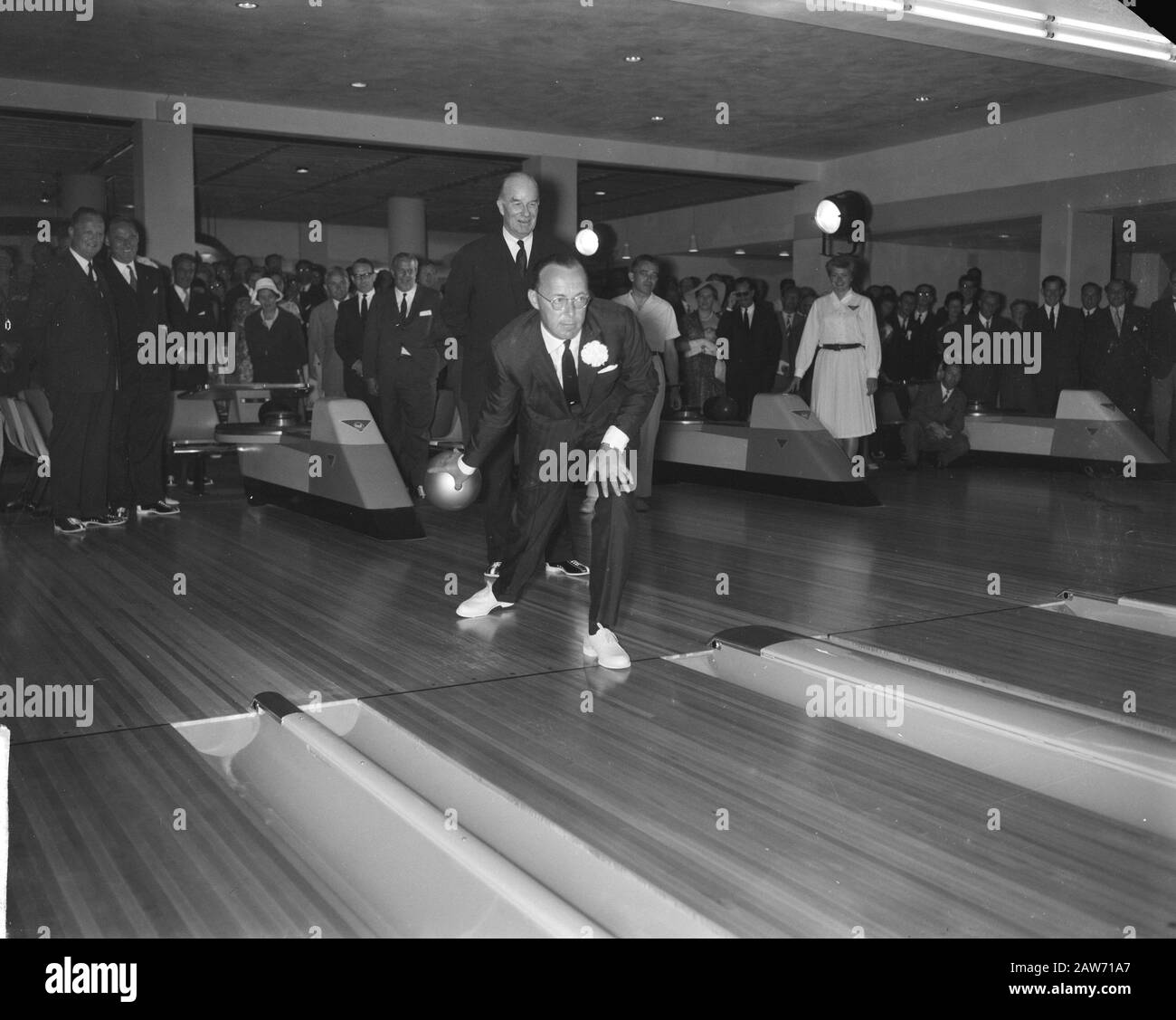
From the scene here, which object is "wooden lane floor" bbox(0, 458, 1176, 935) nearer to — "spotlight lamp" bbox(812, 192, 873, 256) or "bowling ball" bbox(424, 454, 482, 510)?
"bowling ball" bbox(424, 454, 482, 510)

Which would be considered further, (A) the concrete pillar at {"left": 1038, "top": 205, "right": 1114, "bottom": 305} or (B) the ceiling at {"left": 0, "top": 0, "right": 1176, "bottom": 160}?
(A) the concrete pillar at {"left": 1038, "top": 205, "right": 1114, "bottom": 305}

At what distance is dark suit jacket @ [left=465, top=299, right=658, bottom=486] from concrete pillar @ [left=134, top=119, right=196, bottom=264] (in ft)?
26.3

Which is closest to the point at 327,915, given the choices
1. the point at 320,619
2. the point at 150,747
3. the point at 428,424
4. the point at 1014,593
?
the point at 150,747

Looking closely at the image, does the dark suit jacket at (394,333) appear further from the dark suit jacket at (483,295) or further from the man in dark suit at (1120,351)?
the man in dark suit at (1120,351)

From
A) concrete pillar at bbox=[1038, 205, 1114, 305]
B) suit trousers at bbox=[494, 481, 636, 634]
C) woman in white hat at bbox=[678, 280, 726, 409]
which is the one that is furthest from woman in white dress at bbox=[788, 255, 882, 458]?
concrete pillar at bbox=[1038, 205, 1114, 305]

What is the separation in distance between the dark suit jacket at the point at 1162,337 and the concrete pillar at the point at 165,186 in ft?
28.1

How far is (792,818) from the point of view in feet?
8.87

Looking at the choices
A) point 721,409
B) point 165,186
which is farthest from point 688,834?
point 165,186

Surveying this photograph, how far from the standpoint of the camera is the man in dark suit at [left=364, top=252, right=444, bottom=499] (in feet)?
25.9

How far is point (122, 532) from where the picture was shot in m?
6.86

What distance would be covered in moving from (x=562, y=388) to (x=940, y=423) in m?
7.41

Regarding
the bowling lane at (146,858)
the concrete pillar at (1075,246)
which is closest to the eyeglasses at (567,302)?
the bowling lane at (146,858)
